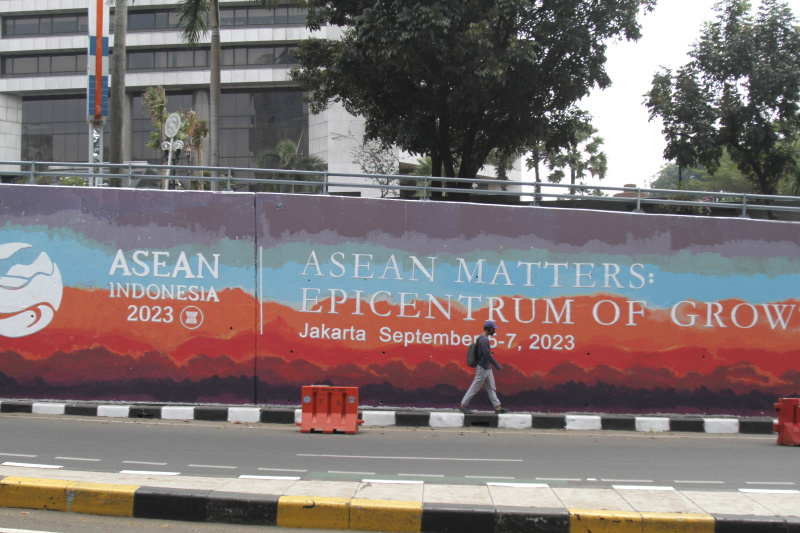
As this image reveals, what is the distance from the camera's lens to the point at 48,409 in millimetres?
11453

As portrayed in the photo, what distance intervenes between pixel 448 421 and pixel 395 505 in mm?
5677

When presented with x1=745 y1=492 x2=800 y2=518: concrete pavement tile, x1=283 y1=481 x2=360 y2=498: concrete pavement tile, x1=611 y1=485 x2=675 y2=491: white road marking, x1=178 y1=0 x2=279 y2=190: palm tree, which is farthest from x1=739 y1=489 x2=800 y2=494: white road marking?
x1=178 y1=0 x2=279 y2=190: palm tree

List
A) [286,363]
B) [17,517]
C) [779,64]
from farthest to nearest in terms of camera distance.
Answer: [779,64], [286,363], [17,517]

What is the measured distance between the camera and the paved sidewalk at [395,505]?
5.81m

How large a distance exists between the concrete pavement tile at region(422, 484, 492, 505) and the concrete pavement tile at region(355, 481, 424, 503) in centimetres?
9

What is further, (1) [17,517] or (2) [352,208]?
(2) [352,208]

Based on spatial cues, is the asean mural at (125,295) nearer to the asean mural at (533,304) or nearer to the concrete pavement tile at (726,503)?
the asean mural at (533,304)

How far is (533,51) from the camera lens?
648 inches

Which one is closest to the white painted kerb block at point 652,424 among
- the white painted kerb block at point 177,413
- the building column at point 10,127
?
the white painted kerb block at point 177,413

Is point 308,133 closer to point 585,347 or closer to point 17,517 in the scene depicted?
point 585,347

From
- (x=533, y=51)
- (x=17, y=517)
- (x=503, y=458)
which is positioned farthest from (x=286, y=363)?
(x=533, y=51)

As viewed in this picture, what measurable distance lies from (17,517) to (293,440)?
13.9 ft

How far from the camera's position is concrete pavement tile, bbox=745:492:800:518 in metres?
6.11

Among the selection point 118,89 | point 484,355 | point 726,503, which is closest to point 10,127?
point 118,89
